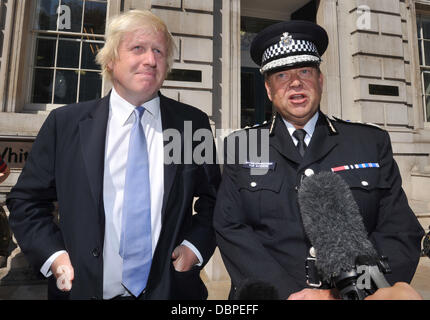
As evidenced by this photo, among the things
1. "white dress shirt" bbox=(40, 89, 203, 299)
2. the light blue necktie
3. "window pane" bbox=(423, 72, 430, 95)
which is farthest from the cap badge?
"window pane" bbox=(423, 72, 430, 95)

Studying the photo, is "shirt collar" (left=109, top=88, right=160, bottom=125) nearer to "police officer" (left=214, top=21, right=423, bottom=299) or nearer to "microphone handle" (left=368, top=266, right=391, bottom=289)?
"police officer" (left=214, top=21, right=423, bottom=299)

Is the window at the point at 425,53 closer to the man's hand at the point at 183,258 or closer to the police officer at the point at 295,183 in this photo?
the police officer at the point at 295,183

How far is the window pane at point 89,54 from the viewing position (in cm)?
602

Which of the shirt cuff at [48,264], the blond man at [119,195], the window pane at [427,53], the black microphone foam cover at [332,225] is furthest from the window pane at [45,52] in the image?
the window pane at [427,53]

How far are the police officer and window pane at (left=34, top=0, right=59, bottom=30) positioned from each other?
584cm

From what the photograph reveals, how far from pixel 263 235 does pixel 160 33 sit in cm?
149

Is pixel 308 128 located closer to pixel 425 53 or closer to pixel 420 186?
pixel 420 186

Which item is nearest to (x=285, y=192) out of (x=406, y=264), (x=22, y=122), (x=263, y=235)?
(x=263, y=235)

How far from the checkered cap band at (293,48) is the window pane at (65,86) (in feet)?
17.3

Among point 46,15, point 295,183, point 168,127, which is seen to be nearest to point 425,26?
point 295,183

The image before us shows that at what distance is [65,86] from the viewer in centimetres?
593

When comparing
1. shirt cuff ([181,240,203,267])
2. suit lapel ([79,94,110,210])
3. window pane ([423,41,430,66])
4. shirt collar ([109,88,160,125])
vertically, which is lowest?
shirt cuff ([181,240,203,267])

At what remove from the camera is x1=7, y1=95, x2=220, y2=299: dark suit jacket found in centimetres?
159

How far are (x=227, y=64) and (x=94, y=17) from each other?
3090mm
